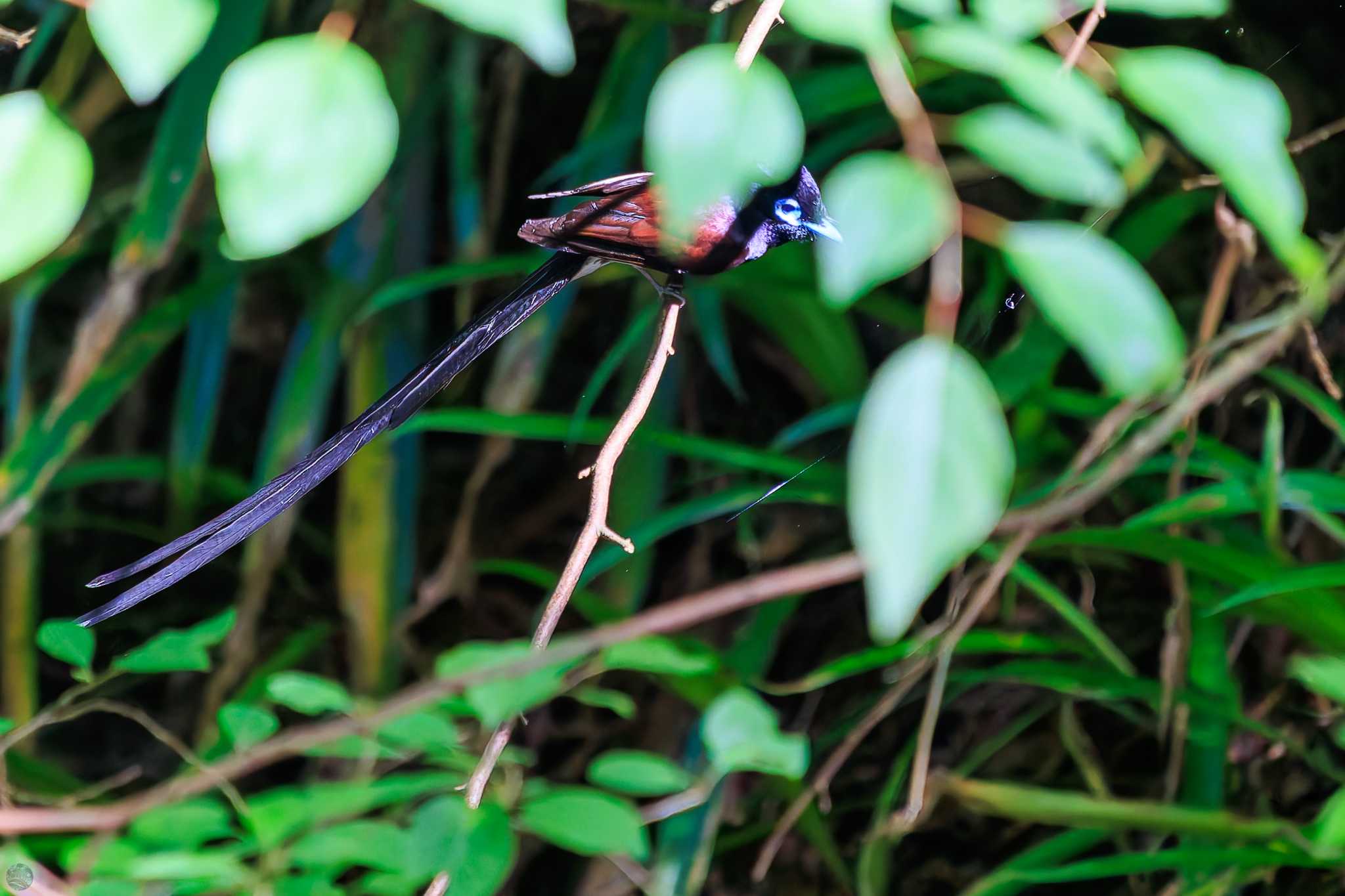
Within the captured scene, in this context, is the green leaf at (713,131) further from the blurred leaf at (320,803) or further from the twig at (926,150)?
the blurred leaf at (320,803)

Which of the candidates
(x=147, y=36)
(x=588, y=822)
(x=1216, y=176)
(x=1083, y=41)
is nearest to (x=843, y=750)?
(x=588, y=822)

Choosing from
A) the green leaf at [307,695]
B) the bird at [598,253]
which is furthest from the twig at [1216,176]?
the green leaf at [307,695]

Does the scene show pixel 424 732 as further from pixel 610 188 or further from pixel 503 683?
pixel 610 188

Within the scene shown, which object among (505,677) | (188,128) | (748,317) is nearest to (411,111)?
(188,128)

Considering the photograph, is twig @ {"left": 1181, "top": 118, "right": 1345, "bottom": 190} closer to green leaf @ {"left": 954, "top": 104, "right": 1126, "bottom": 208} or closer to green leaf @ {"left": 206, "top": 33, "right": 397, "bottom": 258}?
green leaf @ {"left": 954, "top": 104, "right": 1126, "bottom": 208}

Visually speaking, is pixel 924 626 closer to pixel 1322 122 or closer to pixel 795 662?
pixel 795 662
